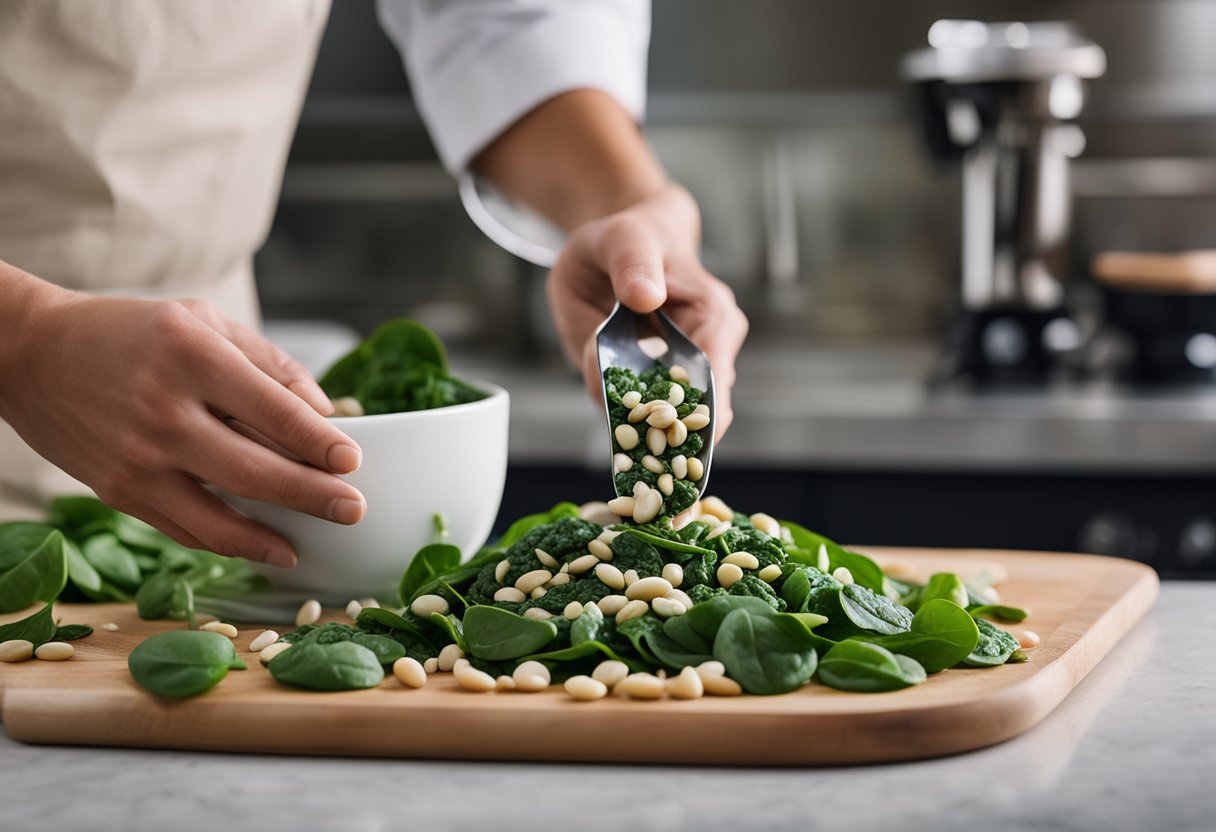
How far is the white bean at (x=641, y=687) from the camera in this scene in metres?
0.73

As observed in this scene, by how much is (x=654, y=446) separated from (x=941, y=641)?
0.24m

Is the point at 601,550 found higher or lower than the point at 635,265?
lower

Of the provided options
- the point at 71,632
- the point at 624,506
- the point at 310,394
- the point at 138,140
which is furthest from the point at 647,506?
the point at 138,140

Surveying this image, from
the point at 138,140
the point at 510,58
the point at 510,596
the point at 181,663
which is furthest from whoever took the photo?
the point at 510,58

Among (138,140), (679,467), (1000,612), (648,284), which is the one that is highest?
(138,140)

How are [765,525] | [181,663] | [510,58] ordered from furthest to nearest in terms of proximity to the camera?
1. [510,58]
2. [765,525]
3. [181,663]

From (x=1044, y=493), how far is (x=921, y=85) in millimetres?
689

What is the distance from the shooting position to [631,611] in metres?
0.81

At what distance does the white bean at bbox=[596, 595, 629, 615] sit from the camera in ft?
2.69

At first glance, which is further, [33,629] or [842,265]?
[842,265]

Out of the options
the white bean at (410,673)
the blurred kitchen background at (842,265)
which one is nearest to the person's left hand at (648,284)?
the white bean at (410,673)

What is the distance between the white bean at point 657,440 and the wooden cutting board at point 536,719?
0.22 meters

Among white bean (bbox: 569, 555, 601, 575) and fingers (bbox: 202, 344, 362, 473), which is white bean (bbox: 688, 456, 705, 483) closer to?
white bean (bbox: 569, 555, 601, 575)

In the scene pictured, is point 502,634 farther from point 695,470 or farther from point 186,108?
point 186,108
